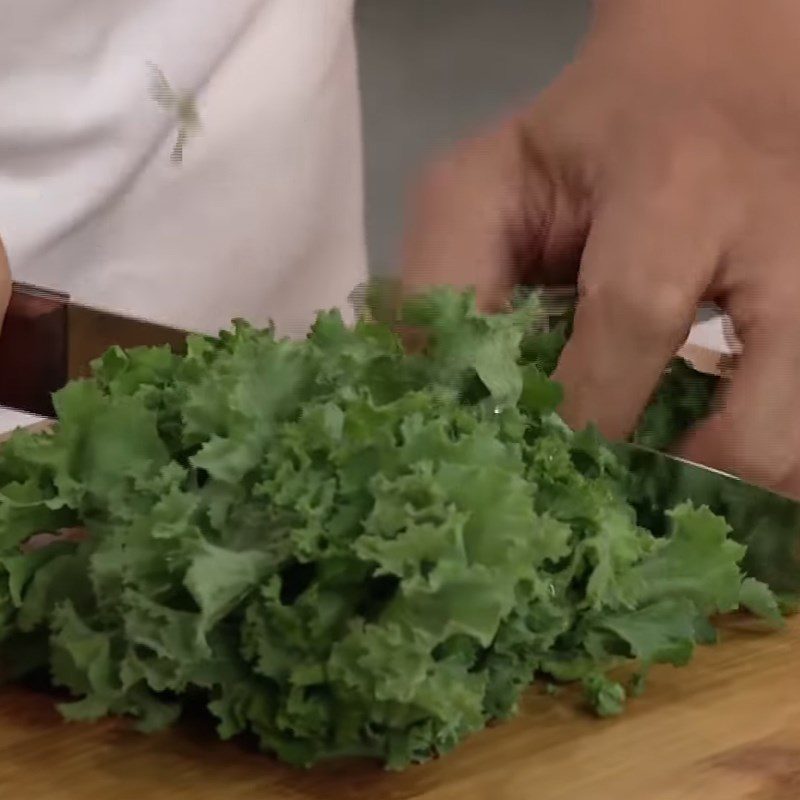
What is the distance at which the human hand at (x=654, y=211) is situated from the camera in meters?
0.94

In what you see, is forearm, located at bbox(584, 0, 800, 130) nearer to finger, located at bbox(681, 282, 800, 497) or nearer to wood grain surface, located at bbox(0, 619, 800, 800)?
finger, located at bbox(681, 282, 800, 497)

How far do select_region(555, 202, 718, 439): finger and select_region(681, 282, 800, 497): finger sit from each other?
51mm

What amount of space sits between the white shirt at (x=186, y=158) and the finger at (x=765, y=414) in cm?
50

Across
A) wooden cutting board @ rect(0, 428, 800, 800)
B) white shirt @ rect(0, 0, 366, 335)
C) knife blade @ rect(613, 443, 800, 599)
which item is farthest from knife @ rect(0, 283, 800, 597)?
white shirt @ rect(0, 0, 366, 335)

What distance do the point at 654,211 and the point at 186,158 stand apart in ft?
2.34

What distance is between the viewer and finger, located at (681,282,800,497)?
0.93 m

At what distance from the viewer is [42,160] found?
1396 millimetres

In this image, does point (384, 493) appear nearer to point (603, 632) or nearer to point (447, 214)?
point (603, 632)

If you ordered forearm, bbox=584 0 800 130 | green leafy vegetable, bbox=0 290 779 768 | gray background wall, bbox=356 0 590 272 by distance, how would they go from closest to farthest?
1. green leafy vegetable, bbox=0 290 779 768
2. forearm, bbox=584 0 800 130
3. gray background wall, bbox=356 0 590 272

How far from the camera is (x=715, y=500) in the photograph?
90cm

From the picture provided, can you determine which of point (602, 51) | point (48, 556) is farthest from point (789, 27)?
point (48, 556)

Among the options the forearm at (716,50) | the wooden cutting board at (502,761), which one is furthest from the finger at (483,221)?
the wooden cutting board at (502,761)

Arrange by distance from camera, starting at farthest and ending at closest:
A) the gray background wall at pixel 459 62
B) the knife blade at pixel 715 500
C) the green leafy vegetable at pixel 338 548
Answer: the gray background wall at pixel 459 62
the knife blade at pixel 715 500
the green leafy vegetable at pixel 338 548

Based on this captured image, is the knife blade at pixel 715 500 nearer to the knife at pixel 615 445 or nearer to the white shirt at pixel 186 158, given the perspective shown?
the knife at pixel 615 445
